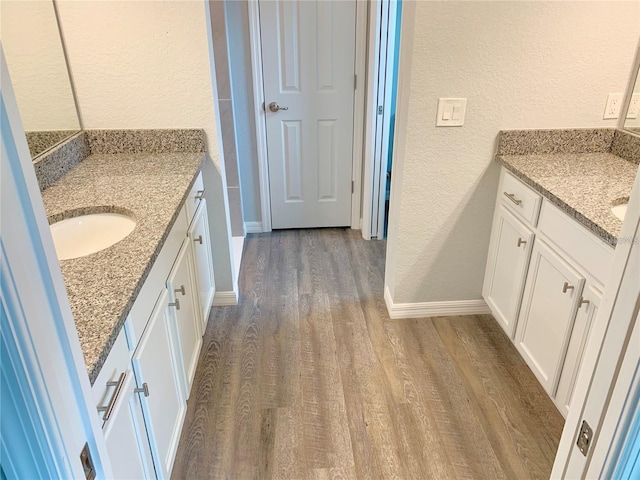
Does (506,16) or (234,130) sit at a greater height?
(506,16)

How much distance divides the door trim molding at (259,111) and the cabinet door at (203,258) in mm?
1066

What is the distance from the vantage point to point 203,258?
233 centimetres

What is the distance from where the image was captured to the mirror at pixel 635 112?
2107 mm

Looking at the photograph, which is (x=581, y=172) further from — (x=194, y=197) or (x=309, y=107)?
(x=309, y=107)

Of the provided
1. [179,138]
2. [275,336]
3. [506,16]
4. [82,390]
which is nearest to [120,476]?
[82,390]

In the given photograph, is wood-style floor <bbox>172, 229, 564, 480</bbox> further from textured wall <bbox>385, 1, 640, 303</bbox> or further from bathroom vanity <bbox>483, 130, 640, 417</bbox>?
textured wall <bbox>385, 1, 640, 303</bbox>

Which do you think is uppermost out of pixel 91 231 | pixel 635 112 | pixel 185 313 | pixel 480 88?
pixel 480 88

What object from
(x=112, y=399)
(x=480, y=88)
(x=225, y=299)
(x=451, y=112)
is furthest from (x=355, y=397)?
(x=480, y=88)

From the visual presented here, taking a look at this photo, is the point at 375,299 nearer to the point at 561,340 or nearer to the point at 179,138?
the point at 561,340

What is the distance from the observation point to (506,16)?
1.99 metres

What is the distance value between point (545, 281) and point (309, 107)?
79.9 inches

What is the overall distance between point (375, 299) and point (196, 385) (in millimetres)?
1127

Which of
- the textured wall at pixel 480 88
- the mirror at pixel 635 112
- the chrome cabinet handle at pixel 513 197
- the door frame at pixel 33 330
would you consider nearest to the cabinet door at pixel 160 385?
the door frame at pixel 33 330

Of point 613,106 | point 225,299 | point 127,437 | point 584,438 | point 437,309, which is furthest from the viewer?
point 225,299
